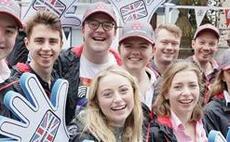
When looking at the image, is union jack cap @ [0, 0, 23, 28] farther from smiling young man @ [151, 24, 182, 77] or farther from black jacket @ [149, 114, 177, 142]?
smiling young man @ [151, 24, 182, 77]

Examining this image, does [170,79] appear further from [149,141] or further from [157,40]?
[157,40]

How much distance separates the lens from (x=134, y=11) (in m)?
4.56

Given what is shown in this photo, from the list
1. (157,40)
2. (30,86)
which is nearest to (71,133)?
(30,86)

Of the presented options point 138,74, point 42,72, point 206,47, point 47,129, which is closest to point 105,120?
point 47,129

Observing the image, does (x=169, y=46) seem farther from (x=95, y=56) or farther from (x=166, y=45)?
(x=95, y=56)

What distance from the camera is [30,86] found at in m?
2.56

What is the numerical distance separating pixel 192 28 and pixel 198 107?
17538mm

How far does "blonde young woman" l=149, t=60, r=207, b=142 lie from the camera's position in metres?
3.24

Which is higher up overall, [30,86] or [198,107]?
[30,86]

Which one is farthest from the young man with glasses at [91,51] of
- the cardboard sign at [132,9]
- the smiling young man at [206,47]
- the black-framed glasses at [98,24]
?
the smiling young man at [206,47]

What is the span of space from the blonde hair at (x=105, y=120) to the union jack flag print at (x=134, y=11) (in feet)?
5.06

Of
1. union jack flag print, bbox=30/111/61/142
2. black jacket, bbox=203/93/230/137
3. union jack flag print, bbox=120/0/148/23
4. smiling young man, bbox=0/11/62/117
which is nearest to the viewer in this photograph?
union jack flag print, bbox=30/111/61/142

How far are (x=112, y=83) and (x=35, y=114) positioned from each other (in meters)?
0.50

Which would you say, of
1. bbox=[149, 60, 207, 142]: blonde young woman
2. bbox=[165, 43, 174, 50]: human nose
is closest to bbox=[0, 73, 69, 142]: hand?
bbox=[149, 60, 207, 142]: blonde young woman
